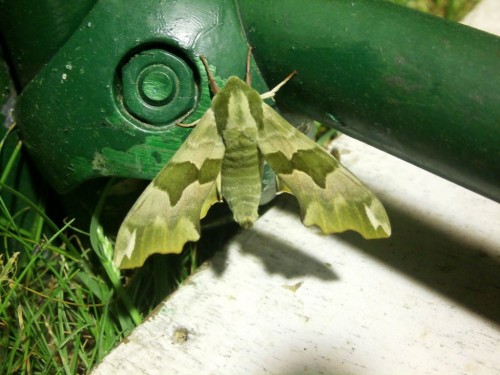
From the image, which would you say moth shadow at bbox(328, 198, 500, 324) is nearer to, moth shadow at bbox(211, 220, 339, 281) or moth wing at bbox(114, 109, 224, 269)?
moth shadow at bbox(211, 220, 339, 281)

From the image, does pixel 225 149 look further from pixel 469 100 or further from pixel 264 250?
pixel 469 100

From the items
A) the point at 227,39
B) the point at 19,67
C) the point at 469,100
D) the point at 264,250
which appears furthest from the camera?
the point at 264,250

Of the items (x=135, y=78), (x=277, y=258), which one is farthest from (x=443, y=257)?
(x=135, y=78)

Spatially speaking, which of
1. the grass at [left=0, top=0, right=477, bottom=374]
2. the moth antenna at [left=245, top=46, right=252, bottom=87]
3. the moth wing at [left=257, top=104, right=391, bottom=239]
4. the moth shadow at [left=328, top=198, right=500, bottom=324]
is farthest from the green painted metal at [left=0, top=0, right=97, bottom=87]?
the moth shadow at [left=328, top=198, right=500, bottom=324]

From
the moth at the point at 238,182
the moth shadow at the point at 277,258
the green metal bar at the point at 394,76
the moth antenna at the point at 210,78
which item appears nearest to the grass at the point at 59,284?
the moth shadow at the point at 277,258

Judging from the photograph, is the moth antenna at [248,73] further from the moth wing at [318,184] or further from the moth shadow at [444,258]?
the moth shadow at [444,258]

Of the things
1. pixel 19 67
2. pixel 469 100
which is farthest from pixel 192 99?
pixel 469 100

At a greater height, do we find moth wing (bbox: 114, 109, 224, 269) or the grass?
moth wing (bbox: 114, 109, 224, 269)
